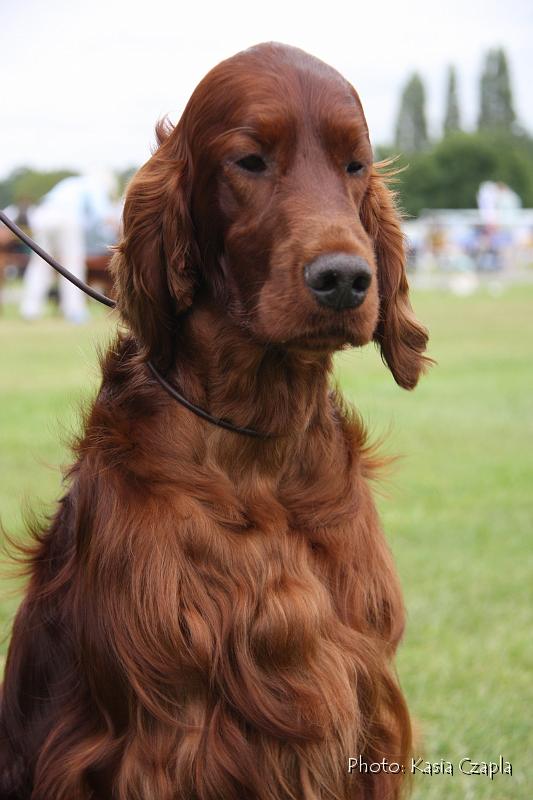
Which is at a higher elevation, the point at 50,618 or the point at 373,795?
the point at 50,618

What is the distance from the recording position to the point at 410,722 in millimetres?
2562

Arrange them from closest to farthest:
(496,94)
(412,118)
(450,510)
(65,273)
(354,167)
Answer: (354,167), (65,273), (450,510), (496,94), (412,118)

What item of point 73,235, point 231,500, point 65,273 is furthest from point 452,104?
point 231,500

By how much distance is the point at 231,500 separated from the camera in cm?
227

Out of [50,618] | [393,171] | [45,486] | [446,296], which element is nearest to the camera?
[50,618]

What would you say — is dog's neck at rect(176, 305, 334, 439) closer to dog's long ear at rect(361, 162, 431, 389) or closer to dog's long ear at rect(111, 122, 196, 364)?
dog's long ear at rect(111, 122, 196, 364)

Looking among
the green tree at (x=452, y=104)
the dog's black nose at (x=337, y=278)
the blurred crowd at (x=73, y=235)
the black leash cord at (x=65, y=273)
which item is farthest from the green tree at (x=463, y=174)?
the dog's black nose at (x=337, y=278)

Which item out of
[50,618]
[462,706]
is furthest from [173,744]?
[462,706]

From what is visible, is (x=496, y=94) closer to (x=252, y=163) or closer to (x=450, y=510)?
(x=450, y=510)

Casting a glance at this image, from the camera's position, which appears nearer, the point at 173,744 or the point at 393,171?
the point at 173,744

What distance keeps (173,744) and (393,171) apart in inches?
54.2

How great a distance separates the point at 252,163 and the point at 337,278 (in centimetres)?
33

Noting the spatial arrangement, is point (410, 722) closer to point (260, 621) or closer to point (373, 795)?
point (373, 795)

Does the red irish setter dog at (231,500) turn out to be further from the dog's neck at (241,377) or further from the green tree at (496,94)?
the green tree at (496,94)
